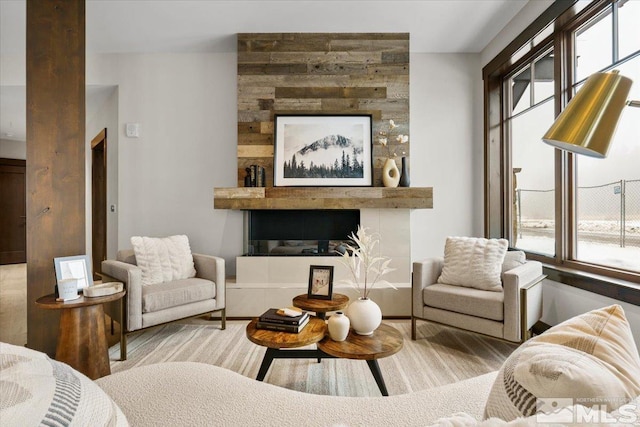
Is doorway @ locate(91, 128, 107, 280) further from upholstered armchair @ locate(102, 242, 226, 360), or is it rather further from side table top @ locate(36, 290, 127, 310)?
side table top @ locate(36, 290, 127, 310)

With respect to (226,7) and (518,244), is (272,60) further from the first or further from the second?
(518,244)

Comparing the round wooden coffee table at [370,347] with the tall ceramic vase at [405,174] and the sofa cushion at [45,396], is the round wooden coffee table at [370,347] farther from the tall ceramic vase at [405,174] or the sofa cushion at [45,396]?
the tall ceramic vase at [405,174]

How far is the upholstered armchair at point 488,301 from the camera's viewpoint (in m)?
2.34

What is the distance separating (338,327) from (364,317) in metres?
0.17

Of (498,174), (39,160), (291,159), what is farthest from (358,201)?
(39,160)

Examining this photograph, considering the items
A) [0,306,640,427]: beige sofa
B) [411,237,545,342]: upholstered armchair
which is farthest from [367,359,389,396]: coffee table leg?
[411,237,545,342]: upholstered armchair

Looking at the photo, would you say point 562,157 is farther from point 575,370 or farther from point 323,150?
point 575,370

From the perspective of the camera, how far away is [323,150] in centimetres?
366

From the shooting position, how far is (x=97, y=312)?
211 cm

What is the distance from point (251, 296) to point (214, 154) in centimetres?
172

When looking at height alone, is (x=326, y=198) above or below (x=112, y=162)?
below

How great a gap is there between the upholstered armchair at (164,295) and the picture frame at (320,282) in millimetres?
1114

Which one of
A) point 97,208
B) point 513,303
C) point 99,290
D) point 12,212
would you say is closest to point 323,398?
point 99,290
